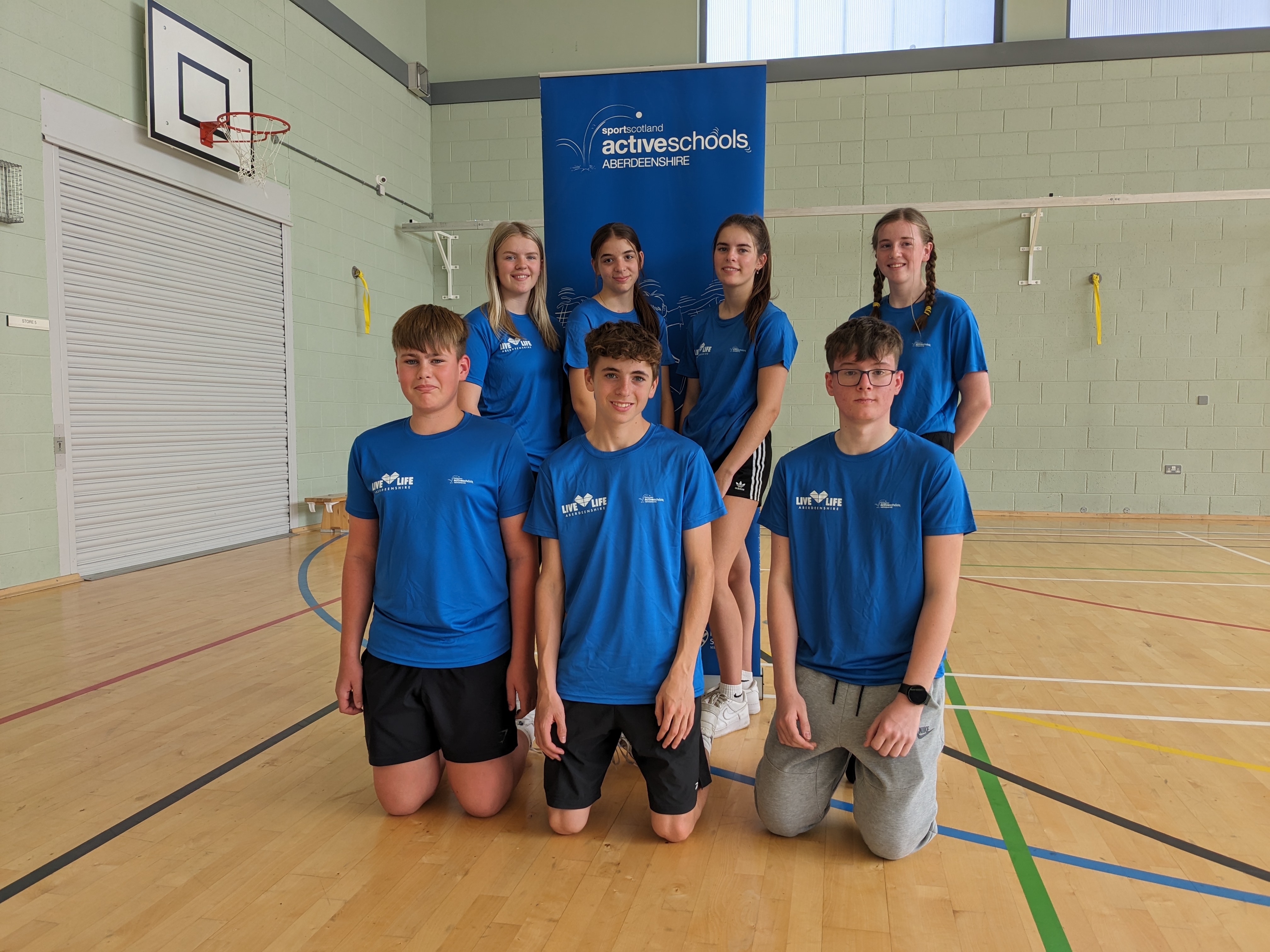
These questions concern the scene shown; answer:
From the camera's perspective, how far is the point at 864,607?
6.44 feet

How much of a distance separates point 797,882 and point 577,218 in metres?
2.37

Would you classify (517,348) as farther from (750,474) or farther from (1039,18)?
(1039,18)

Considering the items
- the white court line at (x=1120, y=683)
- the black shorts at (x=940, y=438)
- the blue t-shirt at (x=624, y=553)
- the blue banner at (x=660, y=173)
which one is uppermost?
the blue banner at (x=660, y=173)

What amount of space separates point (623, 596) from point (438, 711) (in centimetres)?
56

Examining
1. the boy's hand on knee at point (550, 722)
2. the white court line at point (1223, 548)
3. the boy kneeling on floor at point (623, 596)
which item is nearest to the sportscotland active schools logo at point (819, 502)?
the boy kneeling on floor at point (623, 596)

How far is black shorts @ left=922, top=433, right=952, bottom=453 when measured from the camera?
2531 mm

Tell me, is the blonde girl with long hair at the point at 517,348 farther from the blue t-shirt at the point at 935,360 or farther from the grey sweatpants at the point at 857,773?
the grey sweatpants at the point at 857,773

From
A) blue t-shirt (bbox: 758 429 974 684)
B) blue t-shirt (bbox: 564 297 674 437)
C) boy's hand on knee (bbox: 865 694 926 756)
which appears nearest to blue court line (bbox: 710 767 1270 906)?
boy's hand on knee (bbox: 865 694 926 756)

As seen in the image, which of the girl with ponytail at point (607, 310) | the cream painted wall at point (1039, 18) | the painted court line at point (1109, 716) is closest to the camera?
the girl with ponytail at point (607, 310)

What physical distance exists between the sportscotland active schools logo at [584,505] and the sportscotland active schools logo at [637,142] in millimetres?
1654

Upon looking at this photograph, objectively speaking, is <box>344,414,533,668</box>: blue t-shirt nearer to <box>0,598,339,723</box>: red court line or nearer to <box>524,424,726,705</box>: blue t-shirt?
<box>524,424,726,705</box>: blue t-shirt

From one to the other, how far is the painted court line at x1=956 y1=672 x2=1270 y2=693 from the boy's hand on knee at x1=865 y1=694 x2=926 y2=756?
1633 mm

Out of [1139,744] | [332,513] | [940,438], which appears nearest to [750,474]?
[940,438]

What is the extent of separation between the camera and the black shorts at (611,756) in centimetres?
196
